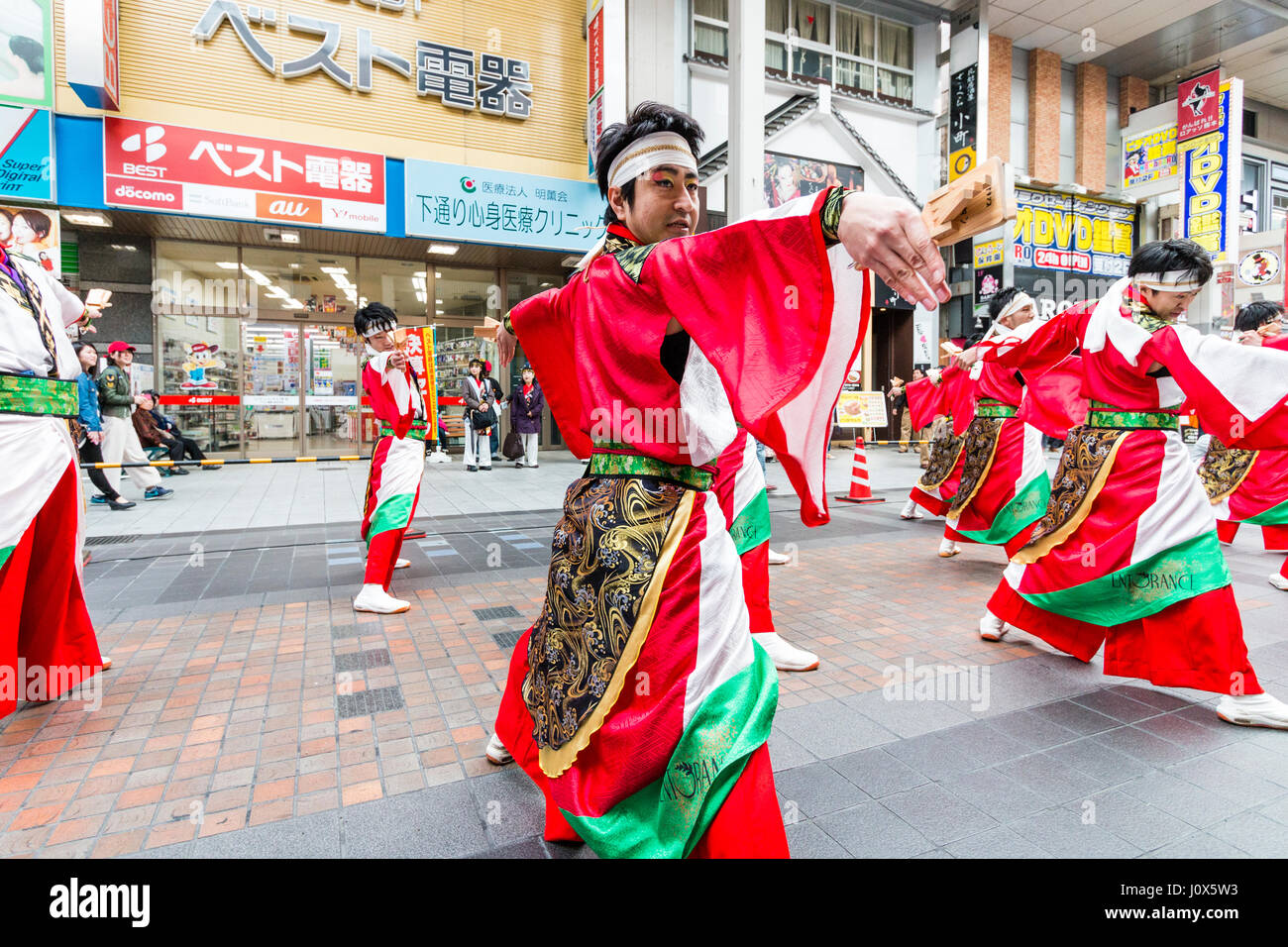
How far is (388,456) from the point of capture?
442cm

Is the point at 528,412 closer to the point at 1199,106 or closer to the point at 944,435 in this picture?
the point at 944,435

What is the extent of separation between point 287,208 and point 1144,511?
1132 cm

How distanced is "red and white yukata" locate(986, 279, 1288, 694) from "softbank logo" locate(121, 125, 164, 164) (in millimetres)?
11451

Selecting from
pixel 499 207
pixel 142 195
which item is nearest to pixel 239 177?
pixel 142 195

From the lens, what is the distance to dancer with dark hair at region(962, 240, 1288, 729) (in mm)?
2625

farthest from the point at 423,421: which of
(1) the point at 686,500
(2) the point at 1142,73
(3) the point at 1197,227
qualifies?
(2) the point at 1142,73

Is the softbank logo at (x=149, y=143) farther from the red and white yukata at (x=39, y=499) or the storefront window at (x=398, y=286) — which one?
the red and white yukata at (x=39, y=499)

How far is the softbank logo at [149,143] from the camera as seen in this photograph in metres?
9.48

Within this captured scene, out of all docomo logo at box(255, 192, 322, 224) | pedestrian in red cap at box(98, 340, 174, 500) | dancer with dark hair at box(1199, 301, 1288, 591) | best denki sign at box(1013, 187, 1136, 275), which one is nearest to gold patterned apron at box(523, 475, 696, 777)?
dancer with dark hair at box(1199, 301, 1288, 591)

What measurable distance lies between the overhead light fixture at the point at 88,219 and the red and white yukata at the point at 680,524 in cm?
1218

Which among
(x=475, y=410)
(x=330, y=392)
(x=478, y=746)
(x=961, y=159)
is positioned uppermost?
(x=961, y=159)

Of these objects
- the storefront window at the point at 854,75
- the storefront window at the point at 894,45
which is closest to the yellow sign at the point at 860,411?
the storefront window at the point at 854,75

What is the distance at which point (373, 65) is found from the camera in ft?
37.1

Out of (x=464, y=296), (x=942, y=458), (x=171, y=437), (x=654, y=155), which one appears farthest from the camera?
(x=464, y=296)
